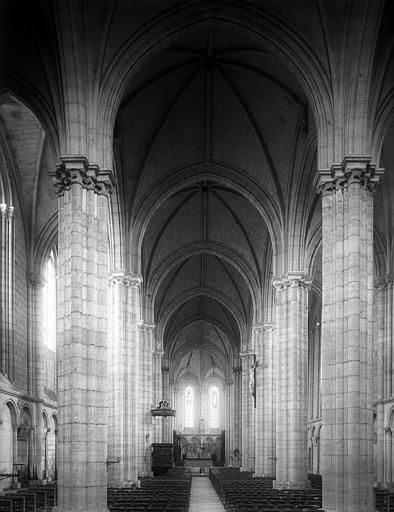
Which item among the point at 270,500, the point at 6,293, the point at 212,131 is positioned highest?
the point at 212,131

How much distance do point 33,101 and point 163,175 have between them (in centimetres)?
1212

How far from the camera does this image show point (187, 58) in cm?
2672

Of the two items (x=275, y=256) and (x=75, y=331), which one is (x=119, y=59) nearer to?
(x=75, y=331)

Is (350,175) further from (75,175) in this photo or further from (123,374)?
(123,374)

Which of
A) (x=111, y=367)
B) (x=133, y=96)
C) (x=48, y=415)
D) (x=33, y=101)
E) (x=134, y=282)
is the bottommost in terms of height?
(x=48, y=415)

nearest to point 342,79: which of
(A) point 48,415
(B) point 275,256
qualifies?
(B) point 275,256

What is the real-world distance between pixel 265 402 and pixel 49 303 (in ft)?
42.7

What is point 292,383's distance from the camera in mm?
29375

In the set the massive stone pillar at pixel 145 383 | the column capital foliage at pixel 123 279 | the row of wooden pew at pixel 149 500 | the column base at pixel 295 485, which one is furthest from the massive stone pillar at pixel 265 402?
the row of wooden pew at pixel 149 500

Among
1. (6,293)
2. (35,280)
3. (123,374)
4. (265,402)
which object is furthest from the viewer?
(265,402)

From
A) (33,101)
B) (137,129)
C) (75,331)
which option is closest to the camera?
(75,331)

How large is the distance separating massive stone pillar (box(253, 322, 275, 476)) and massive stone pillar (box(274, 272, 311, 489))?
22.0 feet

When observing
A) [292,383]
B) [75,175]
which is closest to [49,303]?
[292,383]

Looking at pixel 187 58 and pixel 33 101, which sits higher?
pixel 187 58
